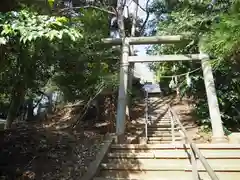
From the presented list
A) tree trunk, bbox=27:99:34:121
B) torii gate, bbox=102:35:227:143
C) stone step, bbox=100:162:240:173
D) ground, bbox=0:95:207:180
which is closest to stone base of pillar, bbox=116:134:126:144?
torii gate, bbox=102:35:227:143

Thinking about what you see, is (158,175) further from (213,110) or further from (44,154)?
(213,110)

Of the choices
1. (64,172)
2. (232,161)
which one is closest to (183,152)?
(232,161)

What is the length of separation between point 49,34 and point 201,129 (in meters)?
6.56

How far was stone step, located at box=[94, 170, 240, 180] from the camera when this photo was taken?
378 cm

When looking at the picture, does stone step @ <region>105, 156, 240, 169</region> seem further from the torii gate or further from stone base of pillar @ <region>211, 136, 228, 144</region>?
stone base of pillar @ <region>211, 136, 228, 144</region>

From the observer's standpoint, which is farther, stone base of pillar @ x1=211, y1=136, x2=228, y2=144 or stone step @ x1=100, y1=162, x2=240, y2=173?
stone base of pillar @ x1=211, y1=136, x2=228, y2=144

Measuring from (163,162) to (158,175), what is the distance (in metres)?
0.43

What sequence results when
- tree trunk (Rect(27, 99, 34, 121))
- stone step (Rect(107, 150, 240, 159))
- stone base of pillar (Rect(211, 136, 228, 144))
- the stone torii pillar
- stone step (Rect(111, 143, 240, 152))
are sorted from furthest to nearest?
tree trunk (Rect(27, 99, 34, 121)) < the stone torii pillar < stone base of pillar (Rect(211, 136, 228, 144)) < stone step (Rect(111, 143, 240, 152)) < stone step (Rect(107, 150, 240, 159))

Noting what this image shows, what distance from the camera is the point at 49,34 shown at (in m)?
2.26

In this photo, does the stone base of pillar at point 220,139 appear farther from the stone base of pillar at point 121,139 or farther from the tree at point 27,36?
the tree at point 27,36

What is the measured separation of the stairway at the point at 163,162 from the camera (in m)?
3.88

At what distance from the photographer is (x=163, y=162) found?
4.37m

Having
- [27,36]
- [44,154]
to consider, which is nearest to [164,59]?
[44,154]

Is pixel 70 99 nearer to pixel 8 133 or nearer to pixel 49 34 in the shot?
pixel 8 133
